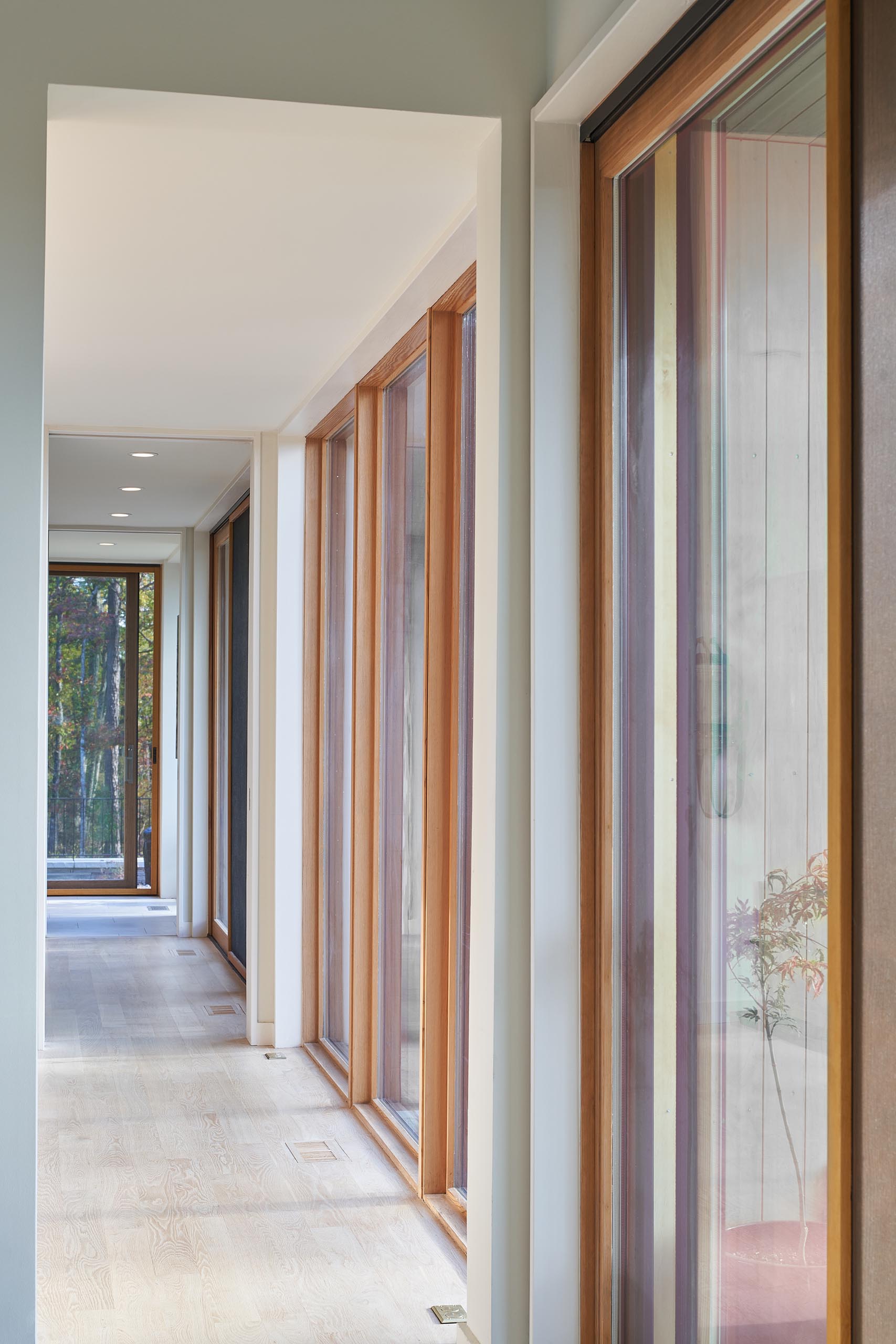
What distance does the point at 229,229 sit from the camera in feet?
10.7

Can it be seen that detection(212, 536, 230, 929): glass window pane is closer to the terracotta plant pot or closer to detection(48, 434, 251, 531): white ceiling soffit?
detection(48, 434, 251, 531): white ceiling soffit

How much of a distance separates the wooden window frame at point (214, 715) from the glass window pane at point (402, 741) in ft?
8.80

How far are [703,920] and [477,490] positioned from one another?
1.03 meters

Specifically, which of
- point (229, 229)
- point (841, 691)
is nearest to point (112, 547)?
point (229, 229)

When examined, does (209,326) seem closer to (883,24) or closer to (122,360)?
(122,360)

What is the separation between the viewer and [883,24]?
5.14 ft

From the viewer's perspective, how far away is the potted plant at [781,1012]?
1.72 m

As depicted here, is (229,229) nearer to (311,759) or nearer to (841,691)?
(841,691)

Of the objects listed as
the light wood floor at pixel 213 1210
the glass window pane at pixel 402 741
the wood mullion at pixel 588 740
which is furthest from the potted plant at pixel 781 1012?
the glass window pane at pixel 402 741

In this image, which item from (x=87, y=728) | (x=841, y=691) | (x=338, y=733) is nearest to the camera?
(x=841, y=691)

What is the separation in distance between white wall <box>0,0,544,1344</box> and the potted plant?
65 cm

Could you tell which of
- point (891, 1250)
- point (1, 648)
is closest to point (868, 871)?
point (891, 1250)

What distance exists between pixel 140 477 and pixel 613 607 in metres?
4.85

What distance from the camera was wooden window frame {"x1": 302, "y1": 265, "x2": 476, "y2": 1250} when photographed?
3686 millimetres
